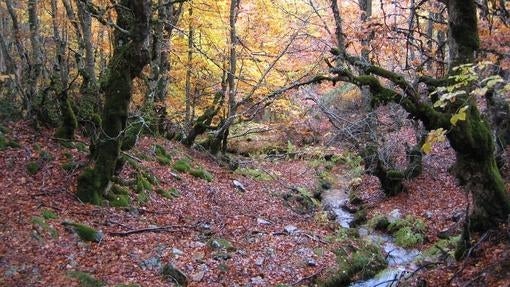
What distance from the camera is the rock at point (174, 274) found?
8.08m

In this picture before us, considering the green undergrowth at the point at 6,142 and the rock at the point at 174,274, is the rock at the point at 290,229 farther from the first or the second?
the green undergrowth at the point at 6,142

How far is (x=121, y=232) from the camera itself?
9.05m

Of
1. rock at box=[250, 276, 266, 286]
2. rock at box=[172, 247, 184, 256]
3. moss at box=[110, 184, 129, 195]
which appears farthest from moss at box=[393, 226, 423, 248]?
moss at box=[110, 184, 129, 195]

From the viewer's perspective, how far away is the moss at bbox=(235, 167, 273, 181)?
1805 cm

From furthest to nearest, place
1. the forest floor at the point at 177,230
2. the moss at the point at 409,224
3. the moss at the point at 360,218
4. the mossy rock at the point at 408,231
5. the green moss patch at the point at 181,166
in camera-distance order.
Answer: the green moss patch at the point at 181,166
the moss at the point at 360,218
the moss at the point at 409,224
the mossy rock at the point at 408,231
the forest floor at the point at 177,230

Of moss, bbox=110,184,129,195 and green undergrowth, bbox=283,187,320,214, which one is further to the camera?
green undergrowth, bbox=283,187,320,214

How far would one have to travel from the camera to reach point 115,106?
9.76m

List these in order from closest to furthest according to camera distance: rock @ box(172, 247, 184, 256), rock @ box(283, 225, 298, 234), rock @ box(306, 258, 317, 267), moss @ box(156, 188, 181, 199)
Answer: rock @ box(172, 247, 184, 256), rock @ box(306, 258, 317, 267), rock @ box(283, 225, 298, 234), moss @ box(156, 188, 181, 199)

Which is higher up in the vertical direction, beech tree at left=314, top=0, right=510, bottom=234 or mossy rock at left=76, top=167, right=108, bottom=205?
beech tree at left=314, top=0, right=510, bottom=234

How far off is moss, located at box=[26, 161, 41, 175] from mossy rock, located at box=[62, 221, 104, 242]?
2094 mm

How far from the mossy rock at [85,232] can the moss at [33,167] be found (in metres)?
2.09

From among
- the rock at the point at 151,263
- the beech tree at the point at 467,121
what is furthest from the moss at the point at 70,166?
the beech tree at the point at 467,121

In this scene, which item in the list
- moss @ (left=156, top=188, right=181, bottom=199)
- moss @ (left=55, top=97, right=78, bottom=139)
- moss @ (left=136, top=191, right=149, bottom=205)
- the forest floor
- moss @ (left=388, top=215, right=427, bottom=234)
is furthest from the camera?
moss @ (left=388, top=215, right=427, bottom=234)

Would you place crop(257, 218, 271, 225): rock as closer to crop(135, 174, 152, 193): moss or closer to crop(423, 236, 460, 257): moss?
crop(135, 174, 152, 193): moss
